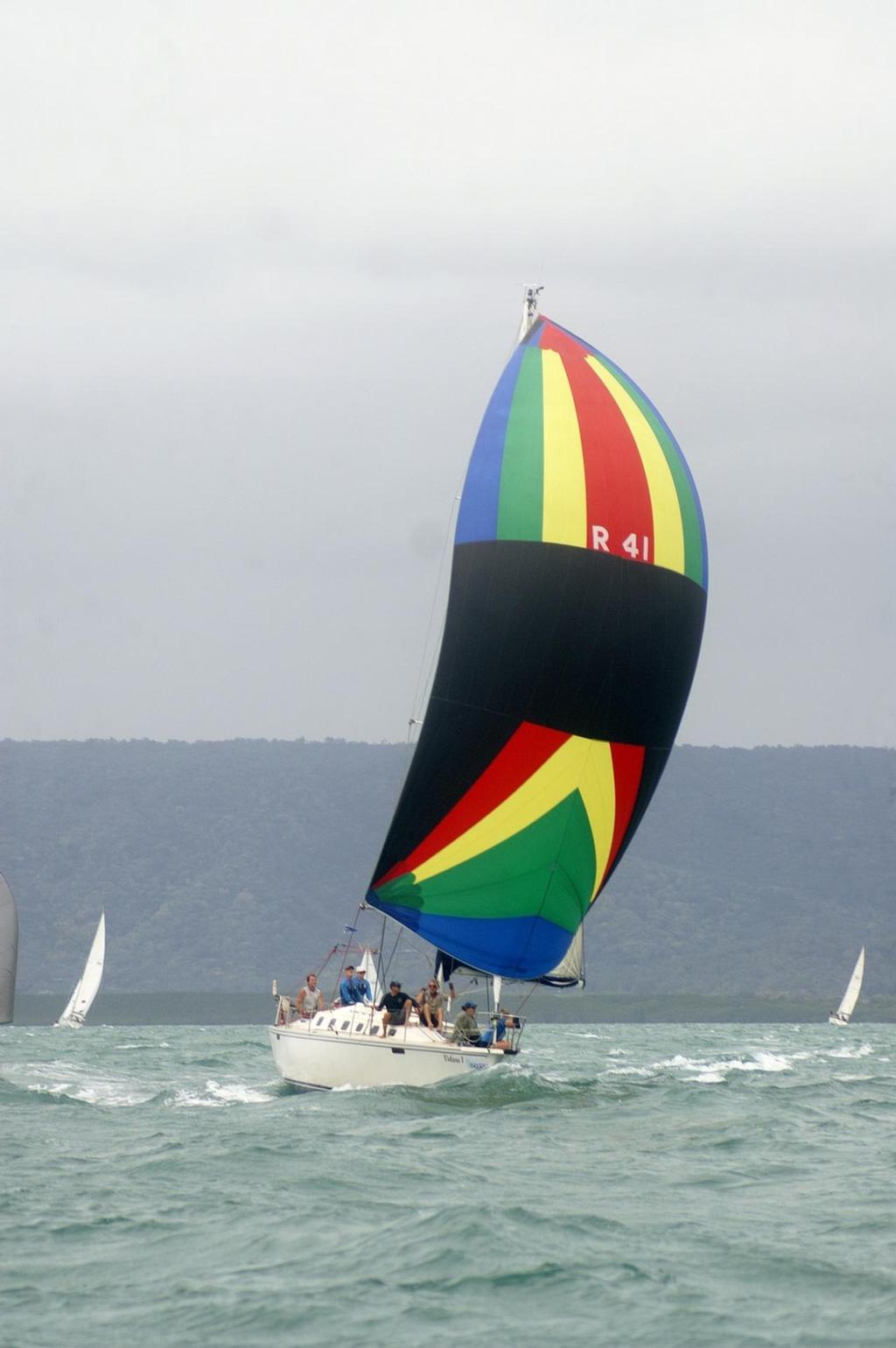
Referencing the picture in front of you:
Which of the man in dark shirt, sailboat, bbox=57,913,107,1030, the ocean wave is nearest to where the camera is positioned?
the man in dark shirt

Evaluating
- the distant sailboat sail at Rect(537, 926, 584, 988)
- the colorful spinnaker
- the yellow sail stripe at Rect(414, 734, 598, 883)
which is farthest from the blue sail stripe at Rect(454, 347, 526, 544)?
the distant sailboat sail at Rect(537, 926, 584, 988)

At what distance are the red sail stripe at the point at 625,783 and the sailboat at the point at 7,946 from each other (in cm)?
724

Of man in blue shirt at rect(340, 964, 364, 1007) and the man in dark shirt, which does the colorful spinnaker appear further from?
man in blue shirt at rect(340, 964, 364, 1007)

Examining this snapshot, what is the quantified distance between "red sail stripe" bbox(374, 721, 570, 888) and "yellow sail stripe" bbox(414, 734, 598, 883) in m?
0.06

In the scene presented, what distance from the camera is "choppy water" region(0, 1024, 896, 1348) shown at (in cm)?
1185

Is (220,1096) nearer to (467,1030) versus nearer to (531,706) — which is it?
(467,1030)

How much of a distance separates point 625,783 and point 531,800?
1500 millimetres

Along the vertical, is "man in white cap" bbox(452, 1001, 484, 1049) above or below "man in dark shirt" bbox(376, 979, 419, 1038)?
below

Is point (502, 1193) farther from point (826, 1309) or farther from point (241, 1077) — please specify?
point (241, 1077)

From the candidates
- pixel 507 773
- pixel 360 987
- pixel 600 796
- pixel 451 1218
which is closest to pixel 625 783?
pixel 600 796

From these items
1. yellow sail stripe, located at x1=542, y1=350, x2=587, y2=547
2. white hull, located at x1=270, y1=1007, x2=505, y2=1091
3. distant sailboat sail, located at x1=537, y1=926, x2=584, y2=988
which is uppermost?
yellow sail stripe, located at x1=542, y1=350, x2=587, y2=547

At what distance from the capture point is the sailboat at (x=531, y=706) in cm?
2392

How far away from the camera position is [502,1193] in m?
15.9

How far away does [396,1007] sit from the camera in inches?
952
